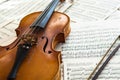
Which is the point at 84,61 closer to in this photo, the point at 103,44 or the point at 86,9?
the point at 103,44

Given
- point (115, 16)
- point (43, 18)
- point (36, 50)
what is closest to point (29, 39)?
point (36, 50)

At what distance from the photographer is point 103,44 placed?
77 cm

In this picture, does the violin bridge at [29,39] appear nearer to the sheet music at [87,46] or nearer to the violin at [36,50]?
the violin at [36,50]

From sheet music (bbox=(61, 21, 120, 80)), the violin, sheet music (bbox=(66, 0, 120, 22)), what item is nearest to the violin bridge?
the violin

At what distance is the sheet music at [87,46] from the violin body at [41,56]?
5 cm

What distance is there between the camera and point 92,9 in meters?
0.99

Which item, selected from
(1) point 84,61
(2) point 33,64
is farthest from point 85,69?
(2) point 33,64

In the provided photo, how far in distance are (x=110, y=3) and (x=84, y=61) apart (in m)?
0.40

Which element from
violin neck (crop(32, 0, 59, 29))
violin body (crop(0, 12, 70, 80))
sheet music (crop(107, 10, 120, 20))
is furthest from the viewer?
sheet music (crop(107, 10, 120, 20))

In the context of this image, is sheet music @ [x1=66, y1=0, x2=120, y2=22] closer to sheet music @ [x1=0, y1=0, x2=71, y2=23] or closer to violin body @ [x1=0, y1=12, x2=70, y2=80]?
sheet music @ [x1=0, y1=0, x2=71, y2=23]

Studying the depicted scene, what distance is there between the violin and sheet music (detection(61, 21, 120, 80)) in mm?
43

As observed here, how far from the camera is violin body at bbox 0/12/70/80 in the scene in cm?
59

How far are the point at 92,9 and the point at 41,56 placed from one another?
43 cm

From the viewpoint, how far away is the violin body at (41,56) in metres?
0.59
